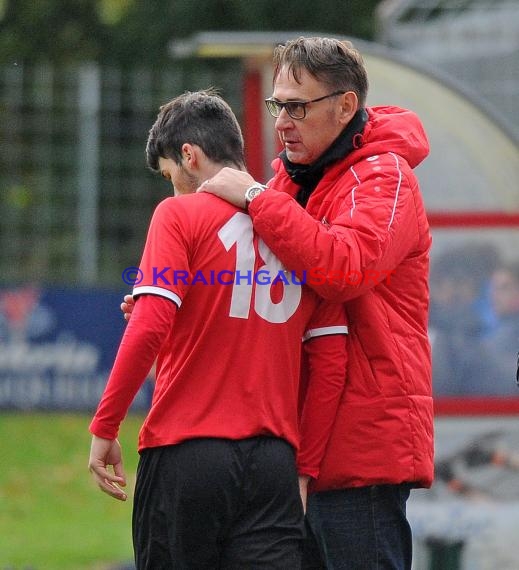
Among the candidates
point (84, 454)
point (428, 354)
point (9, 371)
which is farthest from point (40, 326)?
point (428, 354)

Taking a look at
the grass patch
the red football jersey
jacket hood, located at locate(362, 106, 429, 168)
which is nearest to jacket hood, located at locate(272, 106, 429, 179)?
jacket hood, located at locate(362, 106, 429, 168)

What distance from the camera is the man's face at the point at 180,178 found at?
3008 mm

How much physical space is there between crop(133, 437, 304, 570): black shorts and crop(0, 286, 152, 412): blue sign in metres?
7.18

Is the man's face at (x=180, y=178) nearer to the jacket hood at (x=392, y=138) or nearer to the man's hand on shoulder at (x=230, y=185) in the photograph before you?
the man's hand on shoulder at (x=230, y=185)

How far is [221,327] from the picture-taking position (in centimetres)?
288

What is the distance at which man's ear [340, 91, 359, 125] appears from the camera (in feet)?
9.95

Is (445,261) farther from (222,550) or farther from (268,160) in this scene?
(222,550)

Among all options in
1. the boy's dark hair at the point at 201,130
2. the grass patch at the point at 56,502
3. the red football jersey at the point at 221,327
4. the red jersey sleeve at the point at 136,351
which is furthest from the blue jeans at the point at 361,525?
the grass patch at the point at 56,502

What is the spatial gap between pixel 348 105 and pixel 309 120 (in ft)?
0.33

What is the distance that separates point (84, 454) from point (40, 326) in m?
1.31

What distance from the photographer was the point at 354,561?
3.06 m

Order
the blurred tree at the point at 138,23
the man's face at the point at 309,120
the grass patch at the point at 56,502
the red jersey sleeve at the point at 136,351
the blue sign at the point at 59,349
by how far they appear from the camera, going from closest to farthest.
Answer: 1. the red jersey sleeve at the point at 136,351
2. the man's face at the point at 309,120
3. the grass patch at the point at 56,502
4. the blue sign at the point at 59,349
5. the blurred tree at the point at 138,23

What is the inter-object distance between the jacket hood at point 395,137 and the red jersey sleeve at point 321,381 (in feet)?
1.28

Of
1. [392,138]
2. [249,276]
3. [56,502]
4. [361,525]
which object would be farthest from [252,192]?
[56,502]
